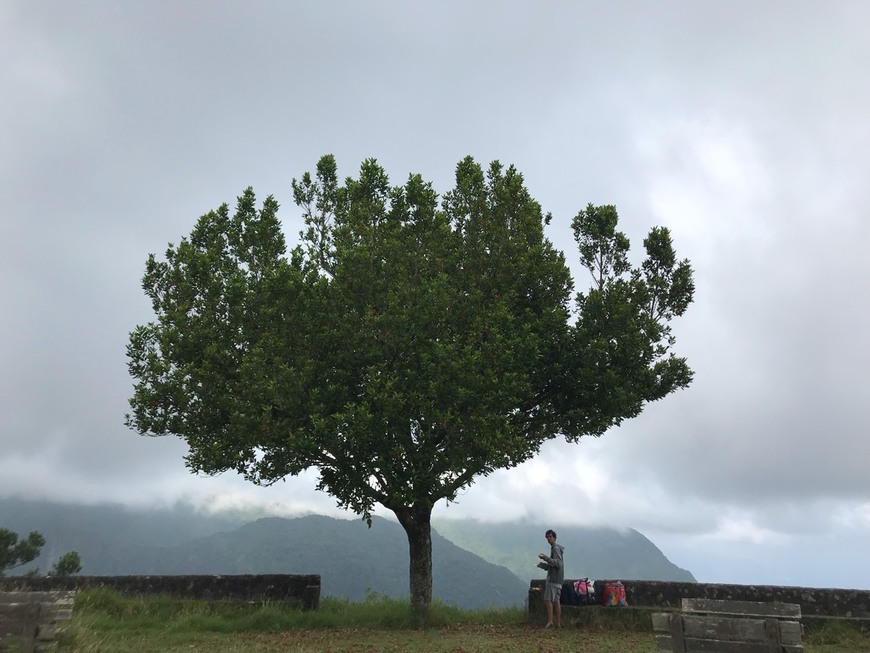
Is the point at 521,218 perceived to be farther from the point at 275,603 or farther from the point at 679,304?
the point at 275,603

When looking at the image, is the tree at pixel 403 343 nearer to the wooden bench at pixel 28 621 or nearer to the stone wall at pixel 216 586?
the stone wall at pixel 216 586

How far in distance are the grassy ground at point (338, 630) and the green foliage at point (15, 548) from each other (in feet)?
221

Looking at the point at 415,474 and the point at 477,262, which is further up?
the point at 477,262

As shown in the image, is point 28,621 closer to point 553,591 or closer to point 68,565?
point 553,591

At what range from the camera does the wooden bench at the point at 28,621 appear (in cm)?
1020

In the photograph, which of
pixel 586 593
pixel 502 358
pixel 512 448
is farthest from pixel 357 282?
pixel 586 593

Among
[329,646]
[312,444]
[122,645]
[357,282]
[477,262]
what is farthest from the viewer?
[477,262]

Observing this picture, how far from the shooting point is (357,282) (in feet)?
65.9

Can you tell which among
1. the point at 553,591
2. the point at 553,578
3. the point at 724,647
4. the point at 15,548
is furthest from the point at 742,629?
the point at 15,548

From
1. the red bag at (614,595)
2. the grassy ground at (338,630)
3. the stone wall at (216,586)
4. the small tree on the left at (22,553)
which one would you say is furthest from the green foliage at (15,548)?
the red bag at (614,595)

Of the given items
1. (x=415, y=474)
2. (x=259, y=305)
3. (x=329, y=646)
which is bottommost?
(x=329, y=646)

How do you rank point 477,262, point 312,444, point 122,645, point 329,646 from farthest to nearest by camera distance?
point 477,262, point 312,444, point 329,646, point 122,645

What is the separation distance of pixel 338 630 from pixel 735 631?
1198 centimetres

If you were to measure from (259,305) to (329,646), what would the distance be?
1030 cm
